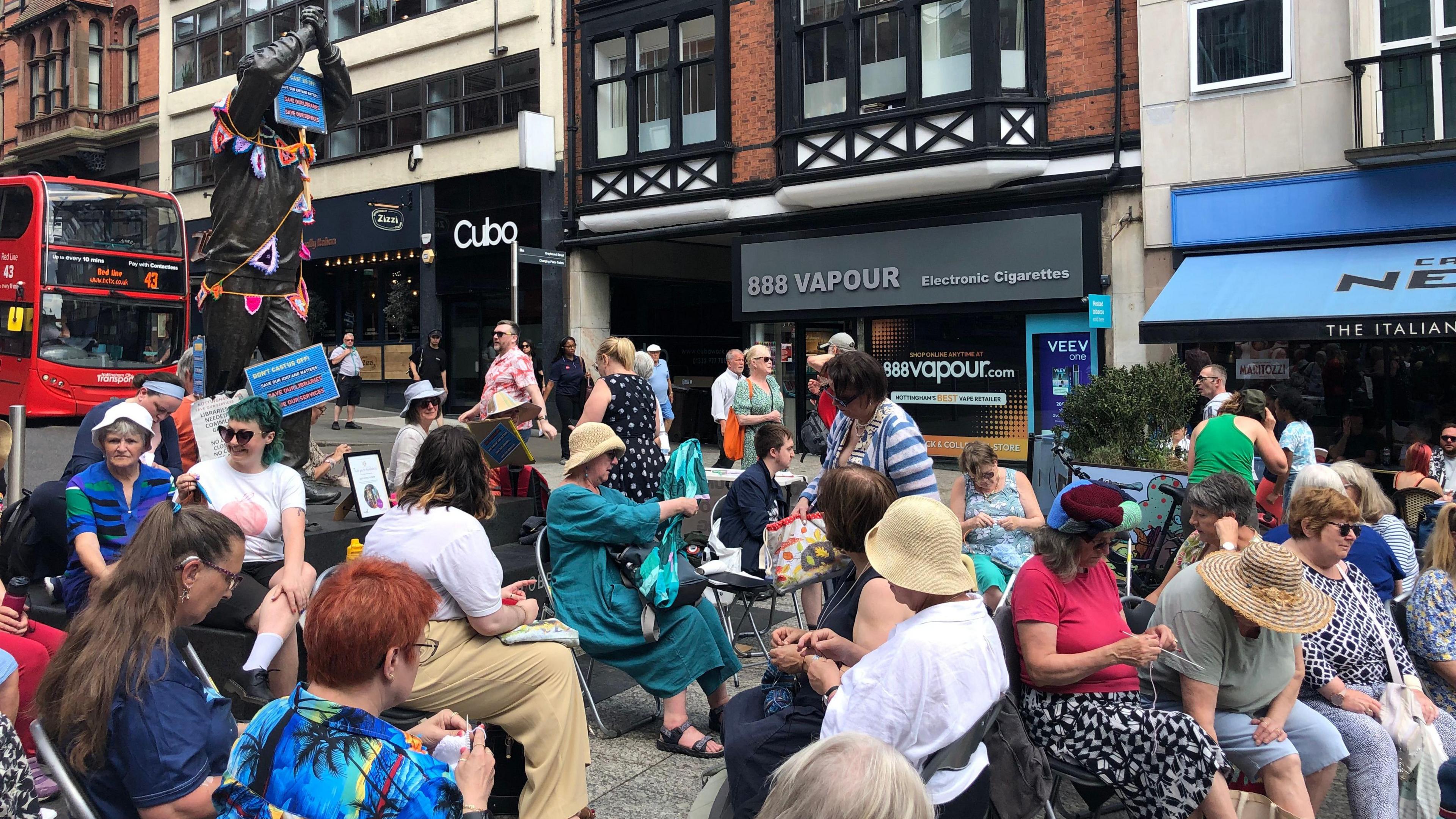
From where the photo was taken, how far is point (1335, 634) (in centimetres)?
414

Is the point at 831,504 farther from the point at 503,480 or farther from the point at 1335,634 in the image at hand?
the point at 503,480

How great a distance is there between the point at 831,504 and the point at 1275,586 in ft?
5.05

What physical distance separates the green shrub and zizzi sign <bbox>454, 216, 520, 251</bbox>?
13629mm

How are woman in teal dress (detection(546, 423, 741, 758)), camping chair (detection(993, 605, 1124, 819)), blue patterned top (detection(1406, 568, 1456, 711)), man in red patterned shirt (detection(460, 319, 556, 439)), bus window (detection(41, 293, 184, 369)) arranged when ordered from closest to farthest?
camping chair (detection(993, 605, 1124, 819)), blue patterned top (detection(1406, 568, 1456, 711)), woman in teal dress (detection(546, 423, 741, 758)), man in red patterned shirt (detection(460, 319, 556, 439)), bus window (detection(41, 293, 184, 369))

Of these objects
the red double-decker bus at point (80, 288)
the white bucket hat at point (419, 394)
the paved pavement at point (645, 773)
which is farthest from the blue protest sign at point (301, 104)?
the red double-decker bus at point (80, 288)

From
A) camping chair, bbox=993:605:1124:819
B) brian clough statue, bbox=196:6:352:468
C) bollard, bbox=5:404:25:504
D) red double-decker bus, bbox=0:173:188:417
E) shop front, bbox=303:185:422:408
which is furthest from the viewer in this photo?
→ shop front, bbox=303:185:422:408

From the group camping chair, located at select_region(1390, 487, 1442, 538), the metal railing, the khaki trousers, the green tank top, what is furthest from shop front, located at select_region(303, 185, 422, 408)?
the khaki trousers

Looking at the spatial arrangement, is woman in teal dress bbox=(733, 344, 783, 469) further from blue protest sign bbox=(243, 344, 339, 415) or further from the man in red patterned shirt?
blue protest sign bbox=(243, 344, 339, 415)

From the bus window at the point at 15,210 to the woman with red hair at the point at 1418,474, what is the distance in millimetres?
17477

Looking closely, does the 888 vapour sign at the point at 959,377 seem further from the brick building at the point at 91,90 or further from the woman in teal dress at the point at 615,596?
the brick building at the point at 91,90

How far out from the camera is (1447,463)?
811 centimetres

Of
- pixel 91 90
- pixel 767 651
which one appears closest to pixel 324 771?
pixel 767 651

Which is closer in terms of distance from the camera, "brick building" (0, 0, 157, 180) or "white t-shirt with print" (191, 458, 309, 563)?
"white t-shirt with print" (191, 458, 309, 563)

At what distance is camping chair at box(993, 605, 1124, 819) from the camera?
355 cm
